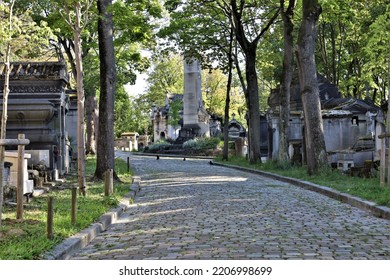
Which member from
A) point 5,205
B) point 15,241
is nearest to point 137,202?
point 5,205

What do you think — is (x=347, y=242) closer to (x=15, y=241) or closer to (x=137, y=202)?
(x=15, y=241)

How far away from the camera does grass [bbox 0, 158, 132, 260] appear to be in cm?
600

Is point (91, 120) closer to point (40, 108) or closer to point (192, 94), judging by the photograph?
point (192, 94)

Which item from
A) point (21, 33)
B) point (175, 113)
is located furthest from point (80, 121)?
point (175, 113)

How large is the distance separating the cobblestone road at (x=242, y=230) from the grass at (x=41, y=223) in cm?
40

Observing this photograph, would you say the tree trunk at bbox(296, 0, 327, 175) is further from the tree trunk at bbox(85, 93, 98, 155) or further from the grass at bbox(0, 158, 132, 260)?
the tree trunk at bbox(85, 93, 98, 155)

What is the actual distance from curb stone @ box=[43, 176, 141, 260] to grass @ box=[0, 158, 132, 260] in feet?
0.28

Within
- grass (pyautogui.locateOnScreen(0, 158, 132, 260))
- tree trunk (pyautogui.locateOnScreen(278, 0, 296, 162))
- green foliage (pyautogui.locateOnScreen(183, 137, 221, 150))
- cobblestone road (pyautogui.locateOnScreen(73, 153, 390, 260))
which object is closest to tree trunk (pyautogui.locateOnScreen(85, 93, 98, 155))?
green foliage (pyautogui.locateOnScreen(183, 137, 221, 150))

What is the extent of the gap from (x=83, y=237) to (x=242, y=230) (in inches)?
90.4

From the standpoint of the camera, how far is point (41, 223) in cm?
794

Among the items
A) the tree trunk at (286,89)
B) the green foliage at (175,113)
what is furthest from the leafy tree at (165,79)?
the tree trunk at (286,89)

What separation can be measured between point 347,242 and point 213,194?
6.78m

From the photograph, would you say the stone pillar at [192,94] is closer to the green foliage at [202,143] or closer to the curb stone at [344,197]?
the green foliage at [202,143]

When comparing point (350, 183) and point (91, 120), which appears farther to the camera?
point (91, 120)
